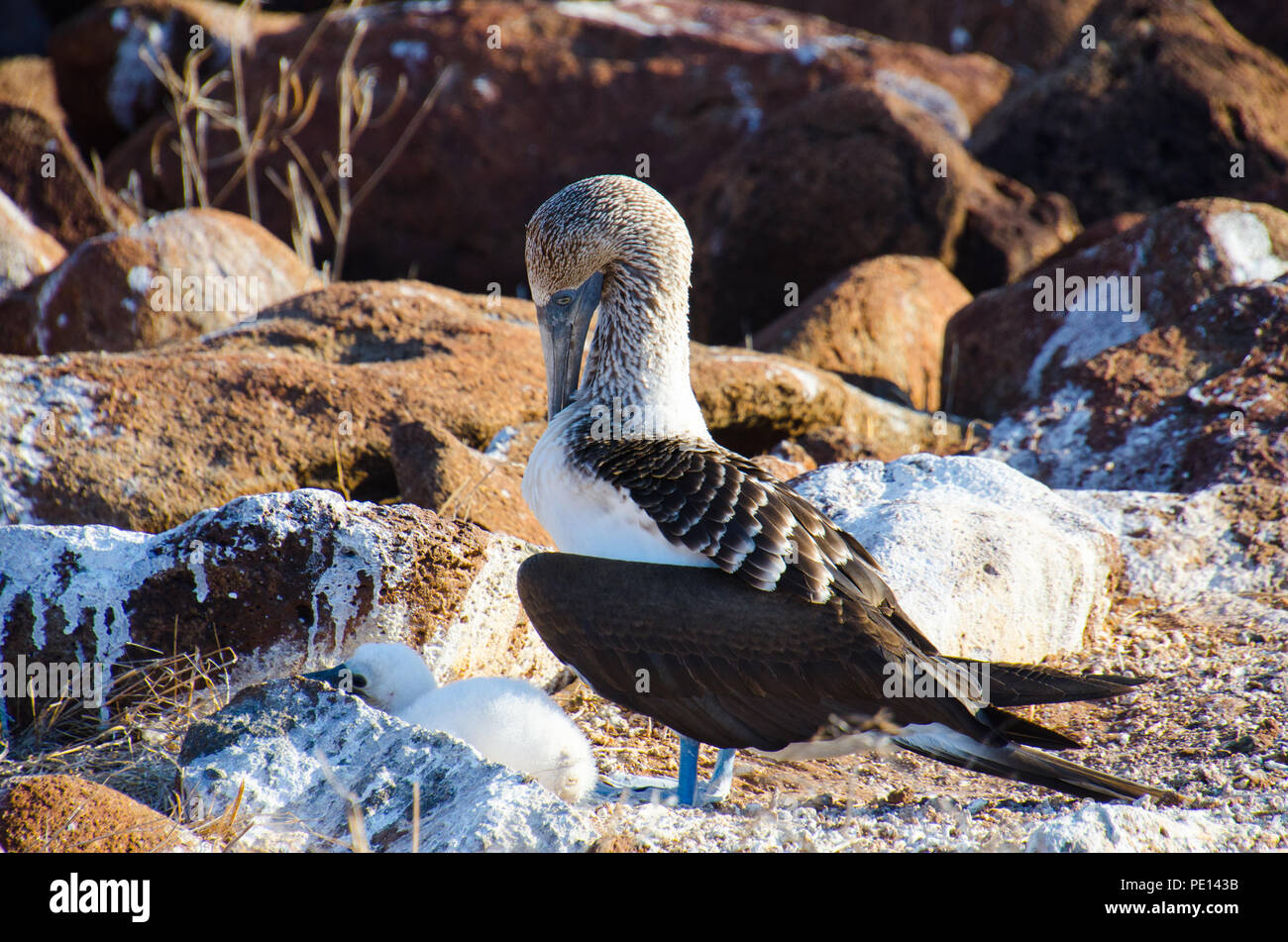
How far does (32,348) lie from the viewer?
29.7 ft

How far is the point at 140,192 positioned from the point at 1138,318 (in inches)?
376

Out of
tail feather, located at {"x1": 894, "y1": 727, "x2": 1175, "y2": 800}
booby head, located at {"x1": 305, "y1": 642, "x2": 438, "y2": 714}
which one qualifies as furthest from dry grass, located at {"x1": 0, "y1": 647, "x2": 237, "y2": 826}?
tail feather, located at {"x1": 894, "y1": 727, "x2": 1175, "y2": 800}

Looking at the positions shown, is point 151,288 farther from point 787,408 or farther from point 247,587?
point 247,587

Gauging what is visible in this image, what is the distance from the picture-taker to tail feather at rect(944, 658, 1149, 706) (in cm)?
378

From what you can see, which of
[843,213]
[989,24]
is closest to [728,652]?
[843,213]

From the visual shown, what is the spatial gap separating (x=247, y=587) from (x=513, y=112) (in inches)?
346

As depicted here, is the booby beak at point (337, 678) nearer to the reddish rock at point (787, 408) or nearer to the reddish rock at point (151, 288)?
the reddish rock at point (787, 408)

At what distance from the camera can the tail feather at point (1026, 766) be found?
355cm

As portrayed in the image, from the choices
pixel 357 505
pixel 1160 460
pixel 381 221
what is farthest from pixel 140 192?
pixel 1160 460

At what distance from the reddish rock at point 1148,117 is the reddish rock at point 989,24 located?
2943 millimetres

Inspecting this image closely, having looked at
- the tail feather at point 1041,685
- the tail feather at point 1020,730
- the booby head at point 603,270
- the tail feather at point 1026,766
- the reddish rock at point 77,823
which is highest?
the booby head at point 603,270

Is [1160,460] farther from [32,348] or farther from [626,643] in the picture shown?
[32,348]

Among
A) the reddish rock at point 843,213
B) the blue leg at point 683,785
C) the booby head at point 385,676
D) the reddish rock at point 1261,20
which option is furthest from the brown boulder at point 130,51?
the blue leg at point 683,785

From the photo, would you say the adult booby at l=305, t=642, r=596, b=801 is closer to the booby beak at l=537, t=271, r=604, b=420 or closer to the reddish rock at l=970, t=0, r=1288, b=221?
the booby beak at l=537, t=271, r=604, b=420
